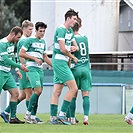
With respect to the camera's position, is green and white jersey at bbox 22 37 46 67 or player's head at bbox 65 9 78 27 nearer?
player's head at bbox 65 9 78 27

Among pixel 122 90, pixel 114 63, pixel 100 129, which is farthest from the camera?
pixel 114 63

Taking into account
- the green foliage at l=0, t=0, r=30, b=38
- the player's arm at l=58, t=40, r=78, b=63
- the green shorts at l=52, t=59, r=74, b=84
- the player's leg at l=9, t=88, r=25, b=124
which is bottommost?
the player's leg at l=9, t=88, r=25, b=124

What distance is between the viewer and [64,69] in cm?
1380

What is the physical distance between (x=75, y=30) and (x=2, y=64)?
1.53 metres

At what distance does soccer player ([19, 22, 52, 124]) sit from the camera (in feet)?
47.3

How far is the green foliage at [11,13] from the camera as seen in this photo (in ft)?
153

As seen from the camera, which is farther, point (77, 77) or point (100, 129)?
point (77, 77)

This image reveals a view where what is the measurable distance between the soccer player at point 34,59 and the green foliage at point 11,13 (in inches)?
1246

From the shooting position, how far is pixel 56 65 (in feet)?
45.5

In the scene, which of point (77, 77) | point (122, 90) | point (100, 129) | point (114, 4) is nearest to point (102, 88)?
point (122, 90)

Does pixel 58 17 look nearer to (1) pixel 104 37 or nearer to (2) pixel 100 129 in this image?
(1) pixel 104 37

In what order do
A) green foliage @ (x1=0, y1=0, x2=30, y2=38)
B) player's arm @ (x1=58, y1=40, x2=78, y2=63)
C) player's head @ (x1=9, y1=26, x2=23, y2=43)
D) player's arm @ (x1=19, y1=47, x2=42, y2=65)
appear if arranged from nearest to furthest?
player's arm @ (x1=58, y1=40, x2=78, y2=63)
player's head @ (x1=9, y1=26, x2=23, y2=43)
player's arm @ (x1=19, y1=47, x2=42, y2=65)
green foliage @ (x1=0, y1=0, x2=30, y2=38)

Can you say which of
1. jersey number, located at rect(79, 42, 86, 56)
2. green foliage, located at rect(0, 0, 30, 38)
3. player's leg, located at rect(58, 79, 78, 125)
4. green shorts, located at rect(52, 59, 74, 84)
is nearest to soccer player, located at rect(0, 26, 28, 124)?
green shorts, located at rect(52, 59, 74, 84)

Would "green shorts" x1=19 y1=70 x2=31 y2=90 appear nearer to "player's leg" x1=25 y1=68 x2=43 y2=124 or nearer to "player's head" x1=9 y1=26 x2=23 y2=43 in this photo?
"player's leg" x1=25 y1=68 x2=43 y2=124
